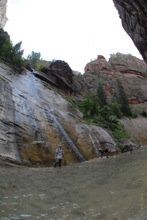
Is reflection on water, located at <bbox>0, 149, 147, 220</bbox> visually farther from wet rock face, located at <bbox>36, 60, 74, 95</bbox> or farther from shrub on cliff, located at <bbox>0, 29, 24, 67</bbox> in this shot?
wet rock face, located at <bbox>36, 60, 74, 95</bbox>

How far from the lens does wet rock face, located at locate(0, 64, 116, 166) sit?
602 inches

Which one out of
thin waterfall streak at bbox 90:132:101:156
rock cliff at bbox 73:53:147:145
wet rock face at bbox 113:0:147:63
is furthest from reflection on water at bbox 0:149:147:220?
rock cliff at bbox 73:53:147:145

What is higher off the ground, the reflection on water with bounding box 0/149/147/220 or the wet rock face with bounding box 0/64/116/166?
the wet rock face with bounding box 0/64/116/166

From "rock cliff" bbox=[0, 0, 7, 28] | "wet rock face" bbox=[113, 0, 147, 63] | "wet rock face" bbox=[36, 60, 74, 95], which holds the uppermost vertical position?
"rock cliff" bbox=[0, 0, 7, 28]

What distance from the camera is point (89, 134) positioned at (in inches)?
842

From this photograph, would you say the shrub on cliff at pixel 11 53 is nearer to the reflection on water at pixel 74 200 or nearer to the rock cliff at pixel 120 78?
the rock cliff at pixel 120 78

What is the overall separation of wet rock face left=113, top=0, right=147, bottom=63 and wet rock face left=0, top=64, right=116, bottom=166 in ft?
25.3

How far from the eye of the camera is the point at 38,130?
→ 17.5 metres

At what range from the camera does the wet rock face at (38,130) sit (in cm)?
1528

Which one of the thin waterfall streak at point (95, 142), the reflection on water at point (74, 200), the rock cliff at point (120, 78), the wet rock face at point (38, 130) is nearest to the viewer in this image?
the reflection on water at point (74, 200)

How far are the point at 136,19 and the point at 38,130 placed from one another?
9.32m

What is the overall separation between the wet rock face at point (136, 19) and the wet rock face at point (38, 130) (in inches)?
303

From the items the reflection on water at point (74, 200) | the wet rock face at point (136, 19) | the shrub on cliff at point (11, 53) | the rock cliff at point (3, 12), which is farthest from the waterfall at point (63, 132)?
the rock cliff at point (3, 12)

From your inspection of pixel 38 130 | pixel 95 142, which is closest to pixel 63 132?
pixel 38 130
